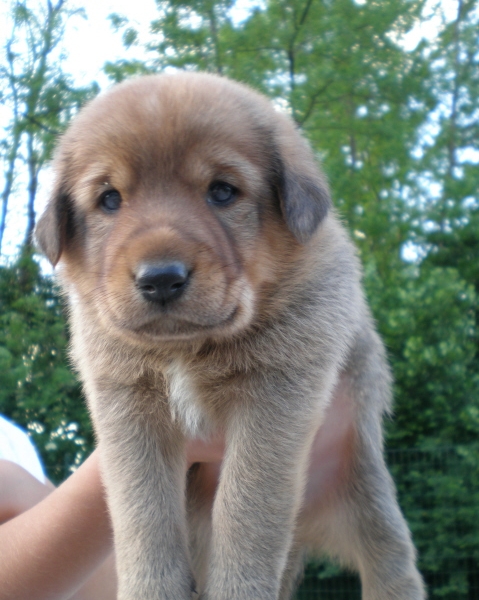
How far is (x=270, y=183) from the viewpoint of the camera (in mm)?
2365

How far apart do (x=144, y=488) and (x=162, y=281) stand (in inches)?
31.3

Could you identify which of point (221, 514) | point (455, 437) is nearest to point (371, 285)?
point (455, 437)

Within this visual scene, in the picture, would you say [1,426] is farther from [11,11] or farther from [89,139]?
[11,11]

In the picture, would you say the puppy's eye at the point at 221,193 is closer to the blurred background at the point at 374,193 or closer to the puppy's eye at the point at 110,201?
the puppy's eye at the point at 110,201

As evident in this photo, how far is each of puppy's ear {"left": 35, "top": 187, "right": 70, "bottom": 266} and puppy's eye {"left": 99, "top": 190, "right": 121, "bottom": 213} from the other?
9.2 inches

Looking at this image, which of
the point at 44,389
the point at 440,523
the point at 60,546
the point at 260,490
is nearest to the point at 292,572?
the point at 260,490

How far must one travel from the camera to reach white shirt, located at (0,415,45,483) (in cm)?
303

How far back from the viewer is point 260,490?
6.88 ft

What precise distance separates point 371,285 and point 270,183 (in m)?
5.90

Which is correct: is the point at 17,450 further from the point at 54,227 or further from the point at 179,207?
the point at 179,207

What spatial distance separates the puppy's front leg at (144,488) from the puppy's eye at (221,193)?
0.72 m

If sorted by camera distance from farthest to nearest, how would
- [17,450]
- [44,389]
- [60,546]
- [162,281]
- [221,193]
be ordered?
[44,389] < [17,450] < [60,546] < [221,193] < [162,281]

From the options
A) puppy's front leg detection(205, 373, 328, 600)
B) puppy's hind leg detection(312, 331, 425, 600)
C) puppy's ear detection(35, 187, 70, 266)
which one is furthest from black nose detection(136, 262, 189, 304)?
puppy's hind leg detection(312, 331, 425, 600)

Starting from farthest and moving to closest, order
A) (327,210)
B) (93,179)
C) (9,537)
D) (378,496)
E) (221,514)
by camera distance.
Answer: (378,496)
(9,537)
(327,210)
(93,179)
(221,514)
